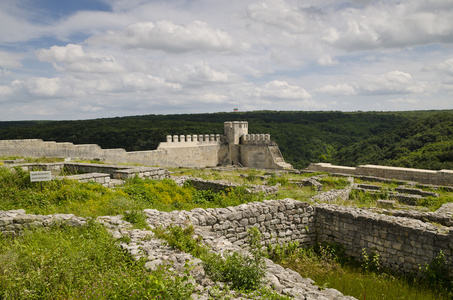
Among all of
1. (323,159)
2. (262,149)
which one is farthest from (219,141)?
(323,159)

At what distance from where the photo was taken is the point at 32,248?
4535mm

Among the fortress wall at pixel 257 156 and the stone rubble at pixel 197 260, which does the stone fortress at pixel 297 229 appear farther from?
the fortress wall at pixel 257 156

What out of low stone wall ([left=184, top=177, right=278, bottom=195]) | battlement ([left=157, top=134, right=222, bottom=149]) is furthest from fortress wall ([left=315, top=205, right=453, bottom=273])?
battlement ([left=157, top=134, right=222, bottom=149])

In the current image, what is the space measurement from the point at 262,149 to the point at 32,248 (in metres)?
22.2

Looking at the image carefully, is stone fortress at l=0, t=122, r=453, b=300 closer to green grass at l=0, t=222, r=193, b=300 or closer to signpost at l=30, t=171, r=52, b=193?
green grass at l=0, t=222, r=193, b=300

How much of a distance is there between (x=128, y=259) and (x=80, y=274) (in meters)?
0.64

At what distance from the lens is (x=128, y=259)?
14.4 feet

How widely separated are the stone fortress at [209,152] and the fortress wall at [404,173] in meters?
6.70

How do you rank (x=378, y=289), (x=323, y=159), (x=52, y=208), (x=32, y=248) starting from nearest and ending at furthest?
(x=32, y=248) → (x=378, y=289) → (x=52, y=208) → (x=323, y=159)

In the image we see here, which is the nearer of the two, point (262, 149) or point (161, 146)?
point (161, 146)

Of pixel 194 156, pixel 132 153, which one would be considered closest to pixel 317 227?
pixel 132 153

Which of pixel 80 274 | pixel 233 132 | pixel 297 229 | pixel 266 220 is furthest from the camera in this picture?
pixel 233 132

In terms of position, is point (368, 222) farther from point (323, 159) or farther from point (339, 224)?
point (323, 159)

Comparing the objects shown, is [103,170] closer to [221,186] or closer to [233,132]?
[221,186]
